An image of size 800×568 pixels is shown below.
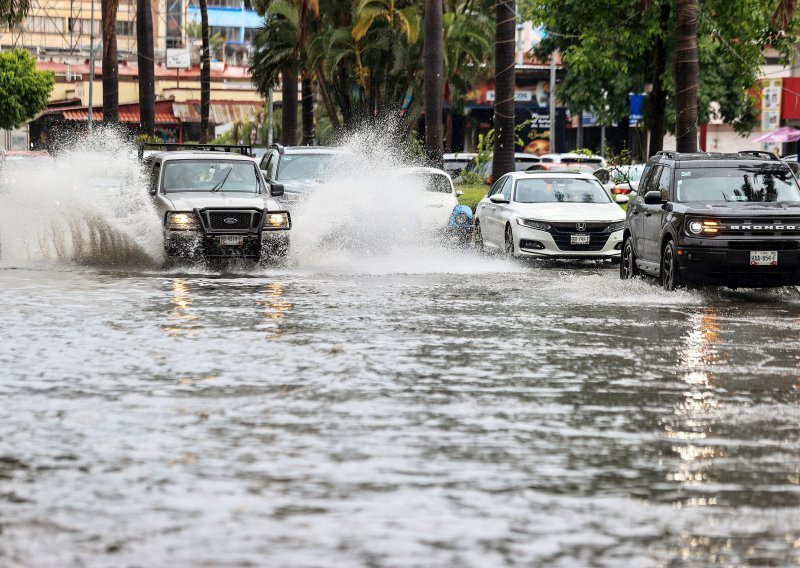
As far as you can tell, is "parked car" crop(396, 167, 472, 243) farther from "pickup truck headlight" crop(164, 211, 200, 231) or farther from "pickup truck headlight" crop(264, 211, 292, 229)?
"pickup truck headlight" crop(164, 211, 200, 231)

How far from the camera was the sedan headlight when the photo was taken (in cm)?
2488

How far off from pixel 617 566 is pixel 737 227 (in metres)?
12.5

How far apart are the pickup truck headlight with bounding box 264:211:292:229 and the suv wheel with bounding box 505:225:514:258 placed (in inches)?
163

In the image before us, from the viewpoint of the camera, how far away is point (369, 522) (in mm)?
6859

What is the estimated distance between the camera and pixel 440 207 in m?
29.4


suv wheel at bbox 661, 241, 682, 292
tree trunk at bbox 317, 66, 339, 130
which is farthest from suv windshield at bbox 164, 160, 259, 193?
tree trunk at bbox 317, 66, 339, 130

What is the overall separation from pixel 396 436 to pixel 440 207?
20.5 metres

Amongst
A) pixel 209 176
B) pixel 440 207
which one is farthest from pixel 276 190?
pixel 440 207

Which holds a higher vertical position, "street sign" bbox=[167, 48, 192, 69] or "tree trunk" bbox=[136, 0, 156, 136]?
"street sign" bbox=[167, 48, 192, 69]

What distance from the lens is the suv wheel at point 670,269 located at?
61.1 ft

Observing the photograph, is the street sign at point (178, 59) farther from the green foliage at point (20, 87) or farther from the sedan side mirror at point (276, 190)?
the sedan side mirror at point (276, 190)

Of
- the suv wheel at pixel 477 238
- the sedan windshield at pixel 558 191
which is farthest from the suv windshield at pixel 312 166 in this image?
the sedan windshield at pixel 558 191

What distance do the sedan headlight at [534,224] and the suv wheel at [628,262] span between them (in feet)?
10.3

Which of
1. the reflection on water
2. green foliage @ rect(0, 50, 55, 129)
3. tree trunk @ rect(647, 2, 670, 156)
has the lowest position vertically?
the reflection on water
